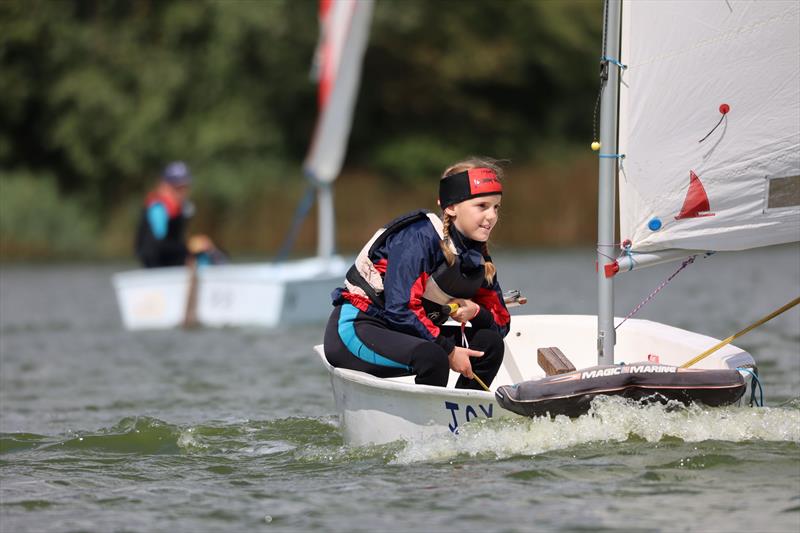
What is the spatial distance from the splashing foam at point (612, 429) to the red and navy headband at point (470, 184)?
33.9 inches

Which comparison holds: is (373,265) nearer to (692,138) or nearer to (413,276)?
(413,276)

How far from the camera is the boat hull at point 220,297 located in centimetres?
1203

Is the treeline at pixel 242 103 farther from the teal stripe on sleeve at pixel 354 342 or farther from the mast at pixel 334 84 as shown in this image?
the teal stripe on sleeve at pixel 354 342

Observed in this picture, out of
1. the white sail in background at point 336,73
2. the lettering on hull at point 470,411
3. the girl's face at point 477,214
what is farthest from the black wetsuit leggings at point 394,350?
the white sail in background at point 336,73

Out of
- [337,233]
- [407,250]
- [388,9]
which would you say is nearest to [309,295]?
[407,250]

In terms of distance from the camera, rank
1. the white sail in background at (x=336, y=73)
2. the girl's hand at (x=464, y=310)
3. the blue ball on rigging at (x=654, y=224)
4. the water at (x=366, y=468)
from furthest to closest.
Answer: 1. the white sail in background at (x=336, y=73)
2. the girl's hand at (x=464, y=310)
3. the blue ball on rigging at (x=654, y=224)
4. the water at (x=366, y=468)

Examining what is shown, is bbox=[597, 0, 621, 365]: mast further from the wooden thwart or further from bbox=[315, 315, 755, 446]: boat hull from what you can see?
bbox=[315, 315, 755, 446]: boat hull

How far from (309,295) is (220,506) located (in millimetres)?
7749

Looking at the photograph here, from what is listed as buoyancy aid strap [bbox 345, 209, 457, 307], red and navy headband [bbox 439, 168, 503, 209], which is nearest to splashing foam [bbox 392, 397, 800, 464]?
buoyancy aid strap [bbox 345, 209, 457, 307]

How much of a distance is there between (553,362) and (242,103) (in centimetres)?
2383

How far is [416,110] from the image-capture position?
3170cm

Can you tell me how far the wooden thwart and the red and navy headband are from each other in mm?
810

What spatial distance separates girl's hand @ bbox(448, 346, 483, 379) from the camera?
5.27 m

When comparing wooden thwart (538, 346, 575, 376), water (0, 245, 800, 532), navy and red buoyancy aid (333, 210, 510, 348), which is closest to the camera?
water (0, 245, 800, 532)
